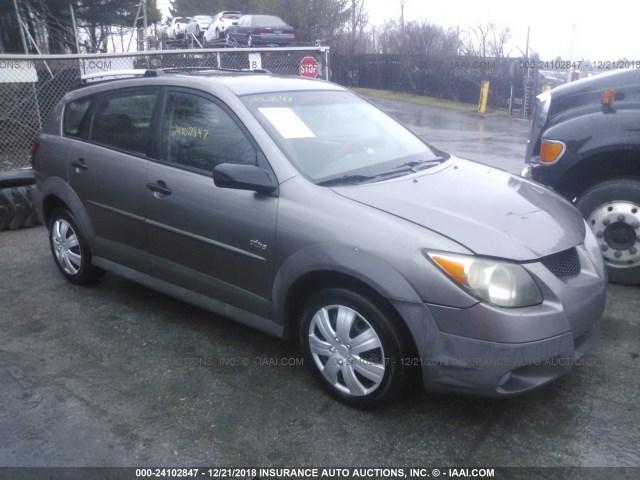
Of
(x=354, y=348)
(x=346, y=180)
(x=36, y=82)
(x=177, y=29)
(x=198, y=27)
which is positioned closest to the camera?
(x=354, y=348)

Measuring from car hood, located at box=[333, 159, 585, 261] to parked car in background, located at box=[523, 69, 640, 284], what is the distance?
1.19 m

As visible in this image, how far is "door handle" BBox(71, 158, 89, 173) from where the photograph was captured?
4758mm

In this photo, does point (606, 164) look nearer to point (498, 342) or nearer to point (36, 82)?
point (498, 342)

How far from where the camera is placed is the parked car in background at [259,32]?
23.9m

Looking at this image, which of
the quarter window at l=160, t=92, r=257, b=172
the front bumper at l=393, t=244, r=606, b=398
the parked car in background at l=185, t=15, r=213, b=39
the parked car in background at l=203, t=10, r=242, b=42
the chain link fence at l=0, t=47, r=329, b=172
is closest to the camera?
the front bumper at l=393, t=244, r=606, b=398

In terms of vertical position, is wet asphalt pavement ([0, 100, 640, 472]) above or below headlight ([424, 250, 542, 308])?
below

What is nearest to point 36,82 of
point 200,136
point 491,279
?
point 200,136

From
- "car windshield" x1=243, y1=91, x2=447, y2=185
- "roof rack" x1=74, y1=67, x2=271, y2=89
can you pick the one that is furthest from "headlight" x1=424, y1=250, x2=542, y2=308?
"roof rack" x1=74, y1=67, x2=271, y2=89

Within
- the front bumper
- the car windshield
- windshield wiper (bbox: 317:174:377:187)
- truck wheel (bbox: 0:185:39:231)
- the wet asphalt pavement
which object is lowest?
the wet asphalt pavement

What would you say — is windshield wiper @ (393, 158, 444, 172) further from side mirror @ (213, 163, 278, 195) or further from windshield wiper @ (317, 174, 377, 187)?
side mirror @ (213, 163, 278, 195)

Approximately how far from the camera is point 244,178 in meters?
3.46

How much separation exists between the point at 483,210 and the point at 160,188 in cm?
209

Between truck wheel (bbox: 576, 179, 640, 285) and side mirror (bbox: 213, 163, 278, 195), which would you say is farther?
truck wheel (bbox: 576, 179, 640, 285)

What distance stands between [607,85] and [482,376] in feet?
11.7
